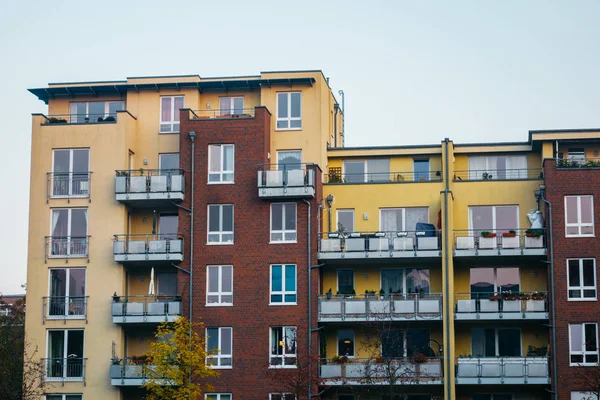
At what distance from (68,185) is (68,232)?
2.35 meters

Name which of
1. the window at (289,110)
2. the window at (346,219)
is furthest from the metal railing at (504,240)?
the window at (289,110)

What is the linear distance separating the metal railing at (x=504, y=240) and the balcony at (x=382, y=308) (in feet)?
9.33

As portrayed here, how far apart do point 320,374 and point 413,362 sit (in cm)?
437

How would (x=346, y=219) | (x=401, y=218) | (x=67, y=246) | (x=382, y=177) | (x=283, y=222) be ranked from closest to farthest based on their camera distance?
(x=283, y=222) < (x=67, y=246) < (x=401, y=218) < (x=346, y=219) < (x=382, y=177)

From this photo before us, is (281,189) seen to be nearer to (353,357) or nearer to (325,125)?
(325,125)

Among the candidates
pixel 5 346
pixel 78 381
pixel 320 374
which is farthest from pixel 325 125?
pixel 5 346

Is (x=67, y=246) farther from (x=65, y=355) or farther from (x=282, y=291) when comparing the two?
(x=282, y=291)

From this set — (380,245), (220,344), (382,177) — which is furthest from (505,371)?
(220,344)

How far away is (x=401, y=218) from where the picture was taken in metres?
53.0

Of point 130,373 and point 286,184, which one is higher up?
point 286,184

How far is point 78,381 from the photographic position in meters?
50.3

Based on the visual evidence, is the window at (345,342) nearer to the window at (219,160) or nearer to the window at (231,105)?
the window at (219,160)

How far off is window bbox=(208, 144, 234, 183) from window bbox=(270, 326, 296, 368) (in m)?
8.10

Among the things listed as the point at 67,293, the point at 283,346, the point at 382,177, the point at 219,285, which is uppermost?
the point at 382,177
